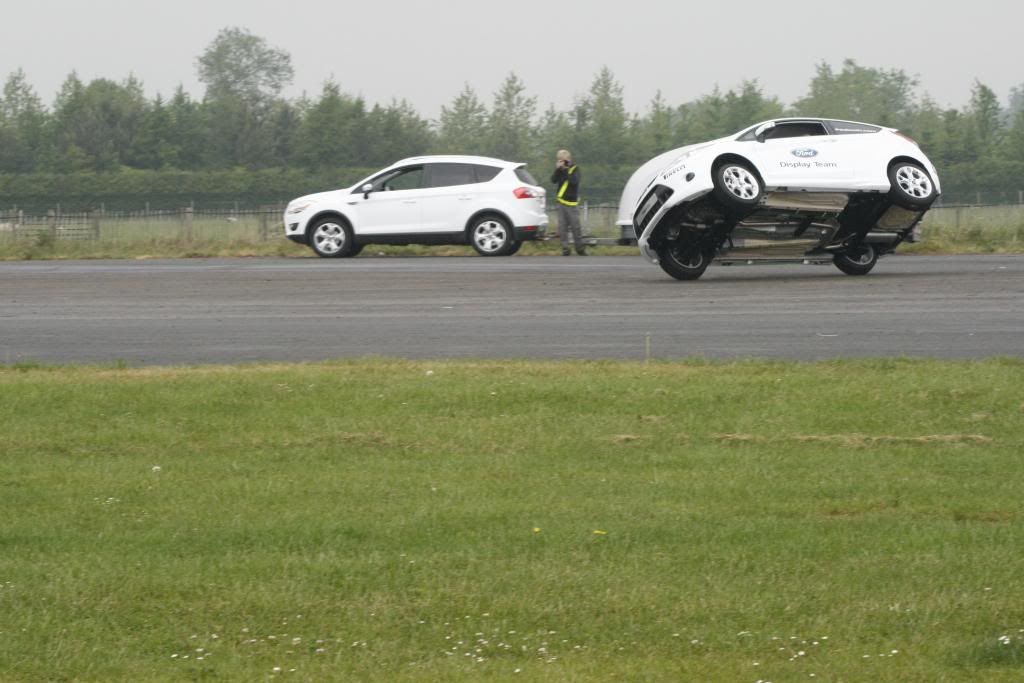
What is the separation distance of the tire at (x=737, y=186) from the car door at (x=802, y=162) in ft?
0.64

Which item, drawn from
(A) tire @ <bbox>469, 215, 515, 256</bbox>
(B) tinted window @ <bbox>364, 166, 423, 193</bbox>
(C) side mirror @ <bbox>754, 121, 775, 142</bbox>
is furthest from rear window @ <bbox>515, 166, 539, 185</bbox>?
(C) side mirror @ <bbox>754, 121, 775, 142</bbox>

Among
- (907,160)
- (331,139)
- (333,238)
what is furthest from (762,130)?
(331,139)

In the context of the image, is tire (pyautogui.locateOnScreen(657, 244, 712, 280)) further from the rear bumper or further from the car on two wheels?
the rear bumper

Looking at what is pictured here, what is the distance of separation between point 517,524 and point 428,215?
1922 centimetres

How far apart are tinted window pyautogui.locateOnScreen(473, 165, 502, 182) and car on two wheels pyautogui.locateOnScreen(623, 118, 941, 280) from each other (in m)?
7.48

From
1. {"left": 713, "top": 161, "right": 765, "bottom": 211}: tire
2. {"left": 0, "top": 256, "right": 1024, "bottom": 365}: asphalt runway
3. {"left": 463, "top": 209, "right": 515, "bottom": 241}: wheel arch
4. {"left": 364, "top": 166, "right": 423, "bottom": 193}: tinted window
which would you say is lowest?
{"left": 0, "top": 256, "right": 1024, "bottom": 365}: asphalt runway

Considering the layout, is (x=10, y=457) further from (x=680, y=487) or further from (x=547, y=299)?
(x=547, y=299)

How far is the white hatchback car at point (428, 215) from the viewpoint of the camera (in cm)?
2556

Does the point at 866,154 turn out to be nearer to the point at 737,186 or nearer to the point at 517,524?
the point at 737,186

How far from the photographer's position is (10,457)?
8.52 m

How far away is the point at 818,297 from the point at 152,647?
11849 millimetres

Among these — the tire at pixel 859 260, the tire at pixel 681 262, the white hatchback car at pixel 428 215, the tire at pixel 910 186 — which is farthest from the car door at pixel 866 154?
the white hatchback car at pixel 428 215

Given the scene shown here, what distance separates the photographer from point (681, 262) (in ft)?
61.9

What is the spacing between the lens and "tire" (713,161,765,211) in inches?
690
